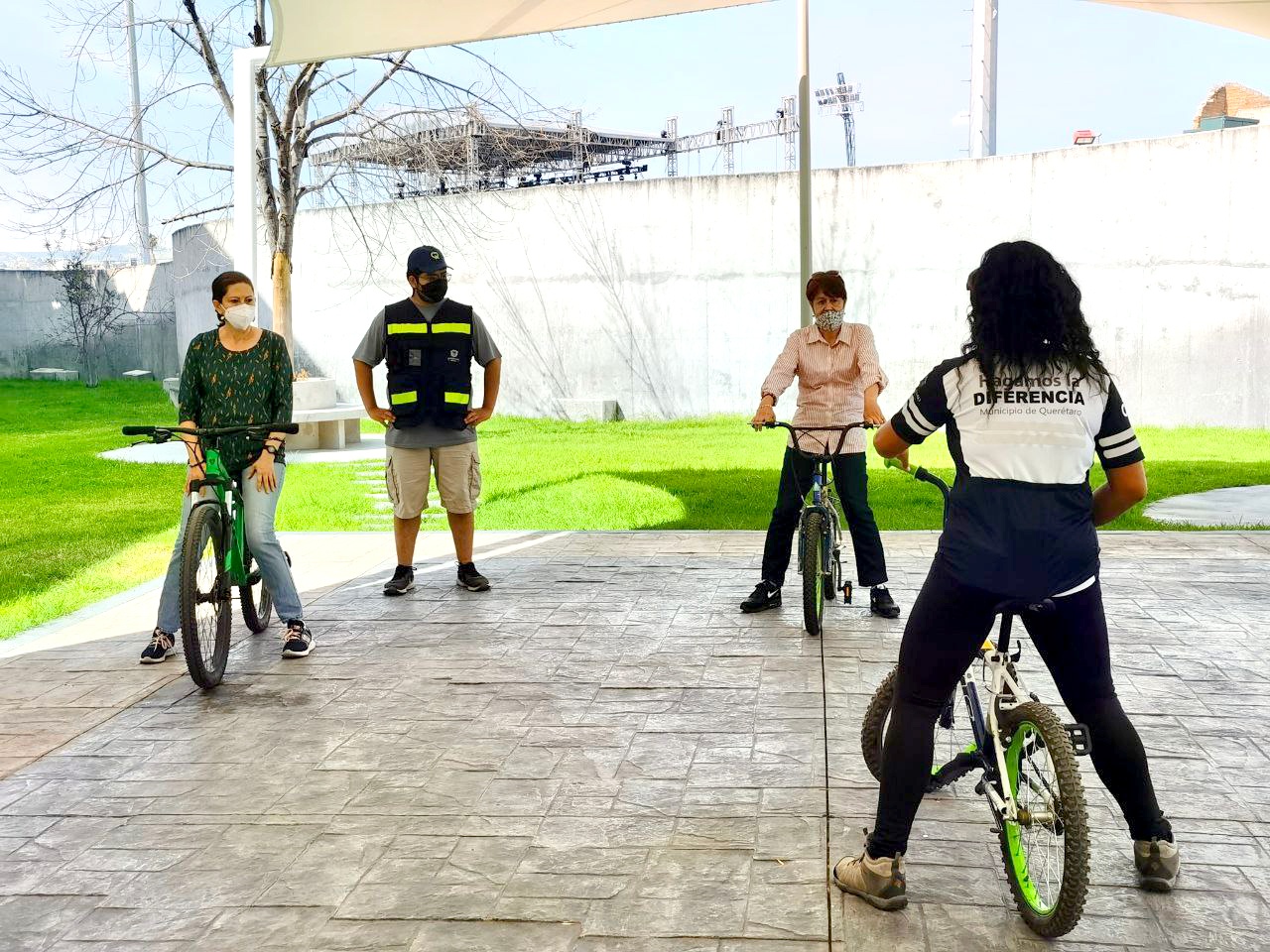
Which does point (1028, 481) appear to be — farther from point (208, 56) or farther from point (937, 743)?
point (208, 56)

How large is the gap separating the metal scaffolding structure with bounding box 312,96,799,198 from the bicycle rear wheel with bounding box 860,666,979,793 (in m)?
13.7

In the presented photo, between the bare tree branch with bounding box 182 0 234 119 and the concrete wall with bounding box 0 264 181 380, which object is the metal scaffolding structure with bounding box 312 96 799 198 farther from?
the concrete wall with bounding box 0 264 181 380

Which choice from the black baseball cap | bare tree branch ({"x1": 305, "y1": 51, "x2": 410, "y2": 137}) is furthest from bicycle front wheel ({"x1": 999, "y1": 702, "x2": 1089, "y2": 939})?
bare tree branch ({"x1": 305, "y1": 51, "x2": 410, "y2": 137})

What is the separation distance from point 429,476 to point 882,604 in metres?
2.63

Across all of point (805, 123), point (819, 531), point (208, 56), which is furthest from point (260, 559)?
point (208, 56)

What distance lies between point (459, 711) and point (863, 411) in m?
2.57

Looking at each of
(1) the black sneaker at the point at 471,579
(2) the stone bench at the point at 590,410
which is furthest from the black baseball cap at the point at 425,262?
(2) the stone bench at the point at 590,410

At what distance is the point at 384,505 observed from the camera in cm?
1152

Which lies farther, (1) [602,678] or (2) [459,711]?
(1) [602,678]

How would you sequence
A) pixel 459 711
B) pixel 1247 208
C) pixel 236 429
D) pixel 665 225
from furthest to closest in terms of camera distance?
pixel 665 225 < pixel 1247 208 < pixel 236 429 < pixel 459 711

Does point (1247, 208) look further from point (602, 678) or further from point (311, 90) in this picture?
point (602, 678)

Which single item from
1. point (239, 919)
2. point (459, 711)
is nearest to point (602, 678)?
point (459, 711)

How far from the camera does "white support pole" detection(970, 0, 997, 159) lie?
747 inches

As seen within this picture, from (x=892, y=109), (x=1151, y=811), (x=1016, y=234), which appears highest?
(x=892, y=109)
